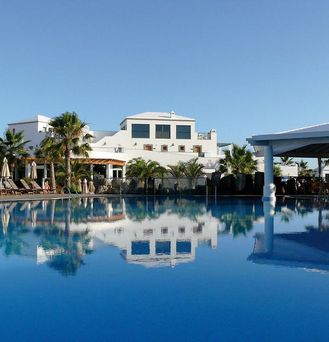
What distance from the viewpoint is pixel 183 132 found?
51281 millimetres

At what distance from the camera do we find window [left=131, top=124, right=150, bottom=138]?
5001 cm

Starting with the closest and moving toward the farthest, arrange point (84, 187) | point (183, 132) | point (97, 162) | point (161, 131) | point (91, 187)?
point (84, 187), point (91, 187), point (97, 162), point (161, 131), point (183, 132)

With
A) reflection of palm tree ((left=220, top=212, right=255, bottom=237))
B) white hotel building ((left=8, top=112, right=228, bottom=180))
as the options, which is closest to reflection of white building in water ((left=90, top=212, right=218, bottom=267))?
reflection of palm tree ((left=220, top=212, right=255, bottom=237))

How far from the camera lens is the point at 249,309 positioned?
463 cm

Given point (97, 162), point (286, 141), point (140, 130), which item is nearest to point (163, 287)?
point (286, 141)

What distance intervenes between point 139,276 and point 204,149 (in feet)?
148

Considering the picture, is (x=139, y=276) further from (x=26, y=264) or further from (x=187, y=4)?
(x=187, y=4)

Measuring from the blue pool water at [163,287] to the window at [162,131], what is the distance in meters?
40.5

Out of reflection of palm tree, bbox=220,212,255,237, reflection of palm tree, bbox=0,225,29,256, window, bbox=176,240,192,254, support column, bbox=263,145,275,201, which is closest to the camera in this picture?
window, bbox=176,240,192,254

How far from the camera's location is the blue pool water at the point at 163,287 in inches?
159

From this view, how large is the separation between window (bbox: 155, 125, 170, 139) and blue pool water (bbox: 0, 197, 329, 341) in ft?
133

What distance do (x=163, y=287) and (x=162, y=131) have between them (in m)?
45.8

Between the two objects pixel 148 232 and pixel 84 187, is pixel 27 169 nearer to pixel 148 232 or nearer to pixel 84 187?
pixel 84 187

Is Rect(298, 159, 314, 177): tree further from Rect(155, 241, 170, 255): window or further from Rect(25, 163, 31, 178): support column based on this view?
Rect(155, 241, 170, 255): window
